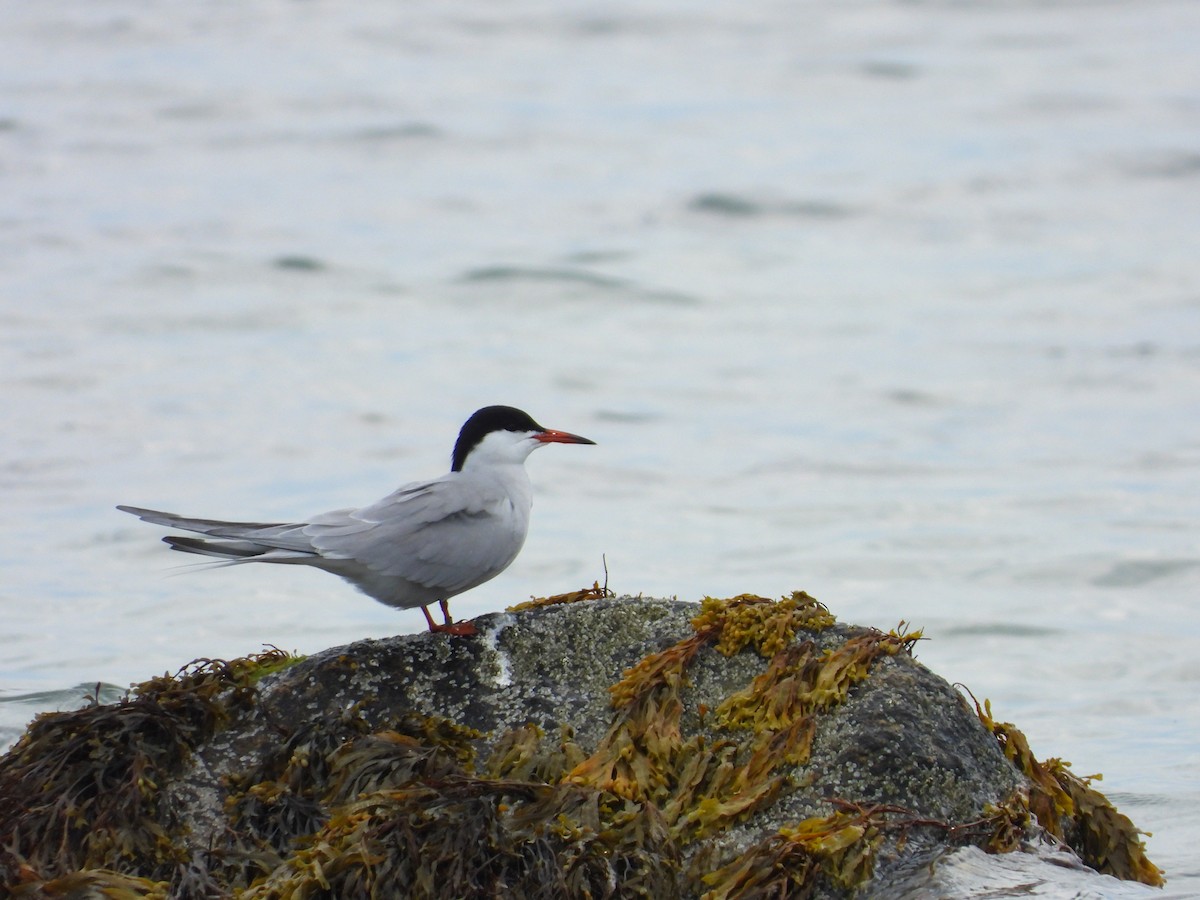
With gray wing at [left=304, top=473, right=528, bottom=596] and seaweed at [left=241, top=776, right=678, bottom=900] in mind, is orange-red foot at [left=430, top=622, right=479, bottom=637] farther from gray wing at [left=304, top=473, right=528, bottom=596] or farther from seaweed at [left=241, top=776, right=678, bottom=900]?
seaweed at [left=241, top=776, right=678, bottom=900]

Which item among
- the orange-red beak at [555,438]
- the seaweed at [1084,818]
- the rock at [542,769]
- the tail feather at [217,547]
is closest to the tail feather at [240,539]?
the tail feather at [217,547]

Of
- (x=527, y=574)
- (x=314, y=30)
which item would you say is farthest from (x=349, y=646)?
(x=314, y=30)

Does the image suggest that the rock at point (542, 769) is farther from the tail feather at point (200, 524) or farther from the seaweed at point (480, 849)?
the tail feather at point (200, 524)

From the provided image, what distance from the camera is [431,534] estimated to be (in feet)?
17.8

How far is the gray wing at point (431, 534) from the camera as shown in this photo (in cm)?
538

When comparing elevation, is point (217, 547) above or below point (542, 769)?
above

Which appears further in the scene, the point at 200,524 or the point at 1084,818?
the point at 200,524

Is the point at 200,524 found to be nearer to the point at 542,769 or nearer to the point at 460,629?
the point at 460,629

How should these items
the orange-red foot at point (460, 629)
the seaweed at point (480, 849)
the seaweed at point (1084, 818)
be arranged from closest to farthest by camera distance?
1. the seaweed at point (480, 849)
2. the seaweed at point (1084, 818)
3. the orange-red foot at point (460, 629)

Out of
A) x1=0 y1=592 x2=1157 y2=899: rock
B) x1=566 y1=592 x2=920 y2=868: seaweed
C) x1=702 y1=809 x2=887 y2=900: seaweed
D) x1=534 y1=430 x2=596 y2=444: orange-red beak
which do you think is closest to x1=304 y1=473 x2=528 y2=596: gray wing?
x1=0 y1=592 x2=1157 y2=899: rock

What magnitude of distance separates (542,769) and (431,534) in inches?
42.1

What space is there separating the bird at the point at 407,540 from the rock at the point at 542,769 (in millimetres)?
311

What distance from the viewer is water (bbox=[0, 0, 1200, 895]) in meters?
10.4

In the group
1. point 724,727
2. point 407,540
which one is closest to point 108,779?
point 407,540
